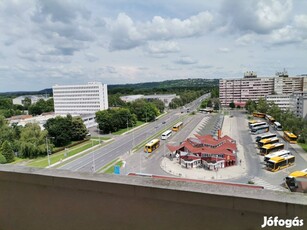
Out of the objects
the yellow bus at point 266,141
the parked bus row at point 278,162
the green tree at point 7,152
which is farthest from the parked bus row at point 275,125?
the green tree at point 7,152

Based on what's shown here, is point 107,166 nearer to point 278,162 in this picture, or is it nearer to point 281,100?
point 278,162

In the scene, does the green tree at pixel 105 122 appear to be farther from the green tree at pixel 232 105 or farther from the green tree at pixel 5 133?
the green tree at pixel 232 105

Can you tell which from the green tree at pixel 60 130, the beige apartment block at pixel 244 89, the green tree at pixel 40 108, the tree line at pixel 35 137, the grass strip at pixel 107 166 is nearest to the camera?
the grass strip at pixel 107 166

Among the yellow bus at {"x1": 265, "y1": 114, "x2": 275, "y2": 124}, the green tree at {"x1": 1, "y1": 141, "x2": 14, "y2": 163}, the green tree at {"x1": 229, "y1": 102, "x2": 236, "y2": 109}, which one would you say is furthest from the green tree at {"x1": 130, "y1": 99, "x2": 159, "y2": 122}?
the green tree at {"x1": 1, "y1": 141, "x2": 14, "y2": 163}

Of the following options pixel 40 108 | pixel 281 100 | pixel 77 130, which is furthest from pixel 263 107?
pixel 40 108

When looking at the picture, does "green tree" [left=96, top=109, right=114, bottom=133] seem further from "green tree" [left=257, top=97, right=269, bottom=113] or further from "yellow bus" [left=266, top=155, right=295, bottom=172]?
"green tree" [left=257, top=97, right=269, bottom=113]
